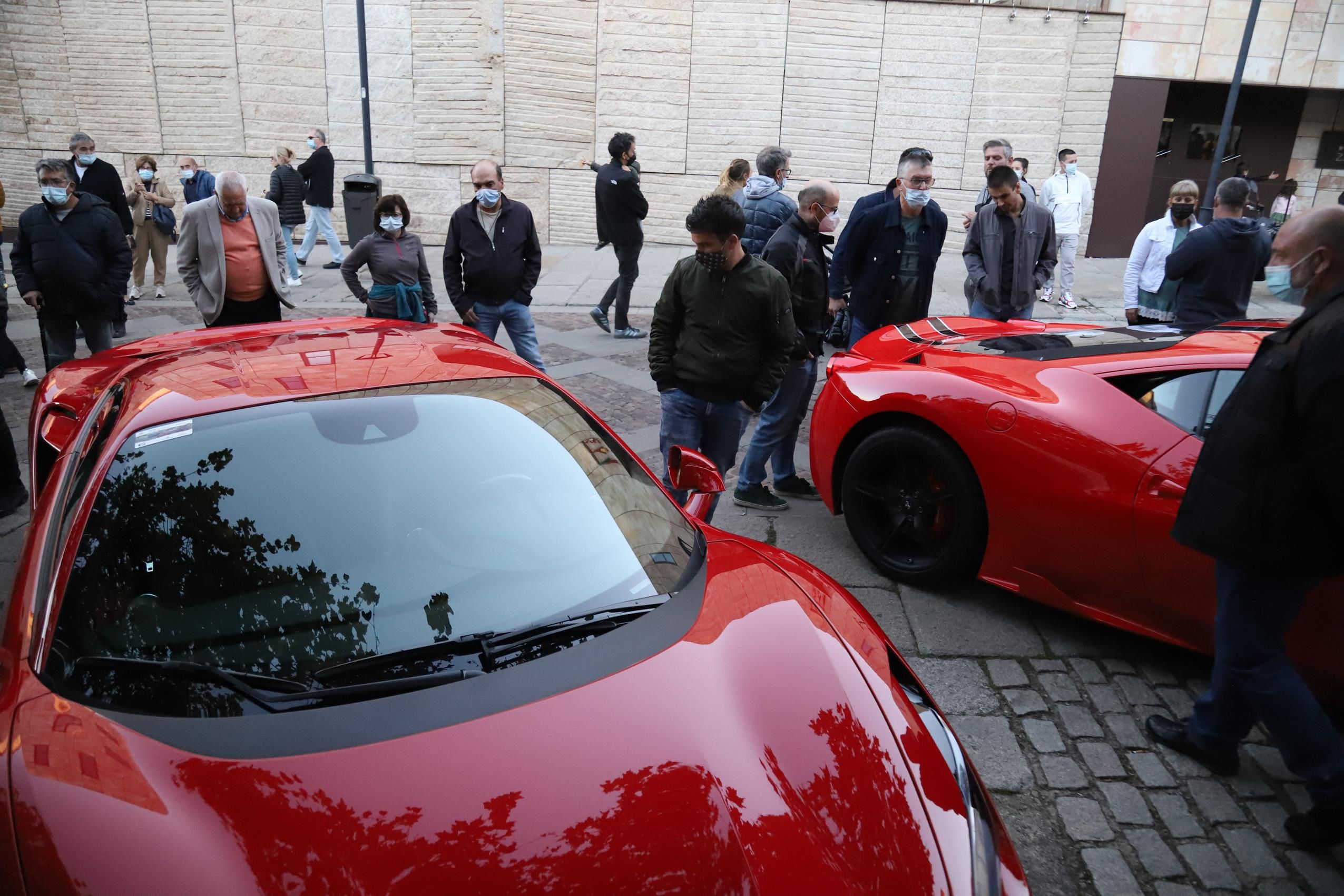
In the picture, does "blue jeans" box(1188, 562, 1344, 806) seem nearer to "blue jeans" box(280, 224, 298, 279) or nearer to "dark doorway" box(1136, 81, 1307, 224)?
"blue jeans" box(280, 224, 298, 279)

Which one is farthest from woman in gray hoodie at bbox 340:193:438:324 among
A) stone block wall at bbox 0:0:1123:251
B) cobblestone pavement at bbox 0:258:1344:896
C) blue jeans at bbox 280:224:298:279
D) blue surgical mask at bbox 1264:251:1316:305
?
stone block wall at bbox 0:0:1123:251

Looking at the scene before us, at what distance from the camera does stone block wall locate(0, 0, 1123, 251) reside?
14.6m

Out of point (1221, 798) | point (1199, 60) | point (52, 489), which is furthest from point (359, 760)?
point (1199, 60)

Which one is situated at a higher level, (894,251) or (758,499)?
(894,251)

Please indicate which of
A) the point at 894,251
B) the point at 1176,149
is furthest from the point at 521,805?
the point at 1176,149

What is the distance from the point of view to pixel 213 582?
219cm

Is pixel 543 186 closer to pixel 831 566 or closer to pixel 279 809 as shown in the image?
pixel 831 566

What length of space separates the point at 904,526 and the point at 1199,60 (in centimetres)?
1390

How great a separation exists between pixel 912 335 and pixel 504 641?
363cm

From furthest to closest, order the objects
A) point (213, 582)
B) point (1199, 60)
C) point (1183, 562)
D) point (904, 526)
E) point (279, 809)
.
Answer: point (1199, 60)
point (904, 526)
point (1183, 562)
point (213, 582)
point (279, 809)

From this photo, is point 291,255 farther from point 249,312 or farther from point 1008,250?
point 1008,250

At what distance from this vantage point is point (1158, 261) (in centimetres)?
713

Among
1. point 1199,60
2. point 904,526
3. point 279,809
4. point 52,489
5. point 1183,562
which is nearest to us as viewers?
point 279,809

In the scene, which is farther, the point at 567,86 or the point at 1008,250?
the point at 567,86
